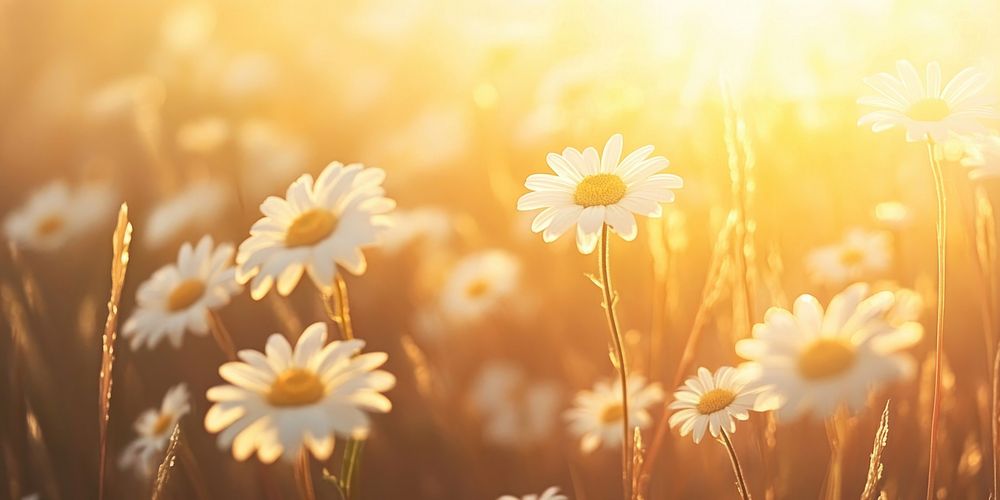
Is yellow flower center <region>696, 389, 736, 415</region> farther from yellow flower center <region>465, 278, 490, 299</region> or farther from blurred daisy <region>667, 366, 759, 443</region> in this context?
yellow flower center <region>465, 278, 490, 299</region>

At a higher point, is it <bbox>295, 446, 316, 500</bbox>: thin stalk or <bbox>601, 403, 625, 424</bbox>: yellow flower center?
<bbox>601, 403, 625, 424</bbox>: yellow flower center

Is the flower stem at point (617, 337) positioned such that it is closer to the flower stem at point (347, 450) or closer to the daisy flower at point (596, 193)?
the daisy flower at point (596, 193)

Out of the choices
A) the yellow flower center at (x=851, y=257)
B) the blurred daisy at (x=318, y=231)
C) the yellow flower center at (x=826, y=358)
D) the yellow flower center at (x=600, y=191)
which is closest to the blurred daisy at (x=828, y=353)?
the yellow flower center at (x=826, y=358)

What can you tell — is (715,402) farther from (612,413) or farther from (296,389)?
(612,413)

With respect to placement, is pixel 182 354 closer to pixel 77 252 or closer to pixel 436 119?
pixel 77 252

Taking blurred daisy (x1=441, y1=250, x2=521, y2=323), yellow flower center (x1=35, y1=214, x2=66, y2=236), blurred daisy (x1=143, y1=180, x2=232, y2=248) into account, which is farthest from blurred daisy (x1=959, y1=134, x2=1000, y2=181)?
yellow flower center (x1=35, y1=214, x2=66, y2=236)

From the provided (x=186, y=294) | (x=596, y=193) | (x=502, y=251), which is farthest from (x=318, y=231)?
(x=502, y=251)

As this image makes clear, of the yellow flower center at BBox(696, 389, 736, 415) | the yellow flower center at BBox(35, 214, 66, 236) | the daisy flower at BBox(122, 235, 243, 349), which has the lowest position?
the yellow flower center at BBox(696, 389, 736, 415)
